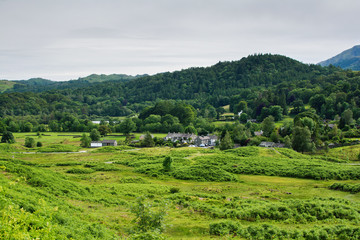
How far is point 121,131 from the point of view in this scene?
4446 inches

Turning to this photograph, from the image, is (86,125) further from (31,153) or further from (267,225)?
(267,225)

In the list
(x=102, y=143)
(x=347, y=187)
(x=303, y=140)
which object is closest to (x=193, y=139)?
(x=102, y=143)

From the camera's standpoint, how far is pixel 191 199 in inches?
1187

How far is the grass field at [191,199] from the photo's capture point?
16.4 m

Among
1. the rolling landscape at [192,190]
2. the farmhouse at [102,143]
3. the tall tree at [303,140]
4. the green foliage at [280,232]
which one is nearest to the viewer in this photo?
the rolling landscape at [192,190]

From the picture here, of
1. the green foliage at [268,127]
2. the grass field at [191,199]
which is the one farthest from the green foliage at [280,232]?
the green foliage at [268,127]

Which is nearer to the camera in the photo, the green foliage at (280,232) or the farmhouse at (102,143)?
the green foliage at (280,232)

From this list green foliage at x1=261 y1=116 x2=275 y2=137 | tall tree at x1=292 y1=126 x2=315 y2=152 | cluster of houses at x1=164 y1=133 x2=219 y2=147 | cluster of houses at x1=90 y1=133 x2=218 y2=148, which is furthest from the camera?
cluster of houses at x1=164 y1=133 x2=219 y2=147

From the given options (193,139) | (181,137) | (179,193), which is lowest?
(193,139)

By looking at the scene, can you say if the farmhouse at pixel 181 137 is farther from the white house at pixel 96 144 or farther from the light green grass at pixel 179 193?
the light green grass at pixel 179 193

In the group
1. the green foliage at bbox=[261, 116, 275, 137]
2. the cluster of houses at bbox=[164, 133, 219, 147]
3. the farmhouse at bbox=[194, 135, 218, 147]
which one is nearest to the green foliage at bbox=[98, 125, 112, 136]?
the cluster of houses at bbox=[164, 133, 219, 147]

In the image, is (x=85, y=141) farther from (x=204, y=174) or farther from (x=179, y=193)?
(x=179, y=193)

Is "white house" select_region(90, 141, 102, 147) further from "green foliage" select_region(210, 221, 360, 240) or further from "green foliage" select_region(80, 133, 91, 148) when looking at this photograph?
"green foliage" select_region(210, 221, 360, 240)

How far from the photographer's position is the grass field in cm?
1644
